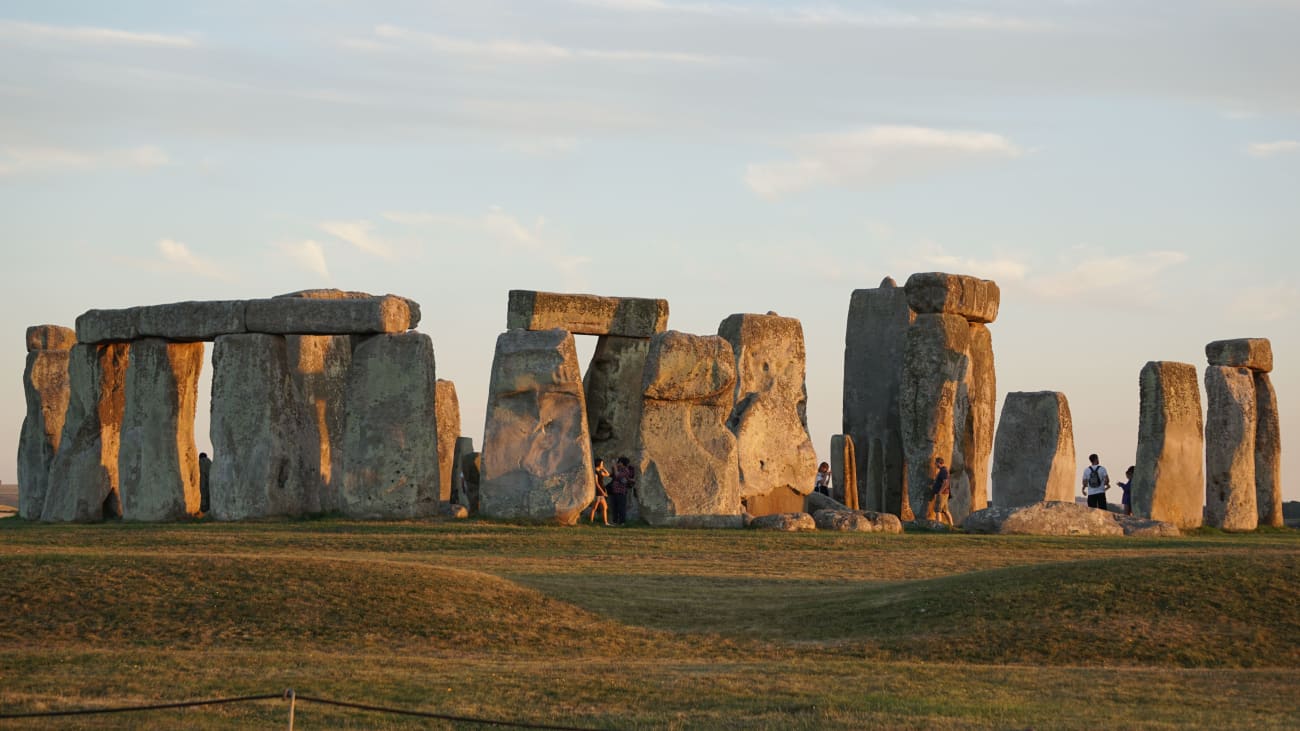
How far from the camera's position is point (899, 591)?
2042 cm

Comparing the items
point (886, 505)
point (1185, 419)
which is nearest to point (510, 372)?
point (886, 505)

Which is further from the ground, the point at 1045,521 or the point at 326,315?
the point at 326,315

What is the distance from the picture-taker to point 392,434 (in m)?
29.4

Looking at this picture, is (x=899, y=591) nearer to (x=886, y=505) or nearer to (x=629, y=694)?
(x=629, y=694)

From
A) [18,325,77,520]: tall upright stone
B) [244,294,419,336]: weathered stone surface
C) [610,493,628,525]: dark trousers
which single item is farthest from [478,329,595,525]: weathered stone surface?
[18,325,77,520]: tall upright stone

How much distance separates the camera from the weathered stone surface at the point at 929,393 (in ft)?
104

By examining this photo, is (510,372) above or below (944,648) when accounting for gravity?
above

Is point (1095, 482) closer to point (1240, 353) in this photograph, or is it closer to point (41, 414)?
point (1240, 353)

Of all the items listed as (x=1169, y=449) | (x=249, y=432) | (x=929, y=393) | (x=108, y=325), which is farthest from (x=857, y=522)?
(x=108, y=325)

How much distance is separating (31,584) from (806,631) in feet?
25.2

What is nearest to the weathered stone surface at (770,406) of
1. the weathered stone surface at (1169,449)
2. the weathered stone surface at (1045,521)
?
the weathered stone surface at (1045,521)

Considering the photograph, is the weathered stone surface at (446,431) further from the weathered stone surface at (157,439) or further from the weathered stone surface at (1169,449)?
the weathered stone surface at (1169,449)

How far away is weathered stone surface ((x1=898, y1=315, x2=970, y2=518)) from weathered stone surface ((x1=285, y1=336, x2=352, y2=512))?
944 centimetres

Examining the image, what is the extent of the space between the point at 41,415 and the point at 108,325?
6088 mm
